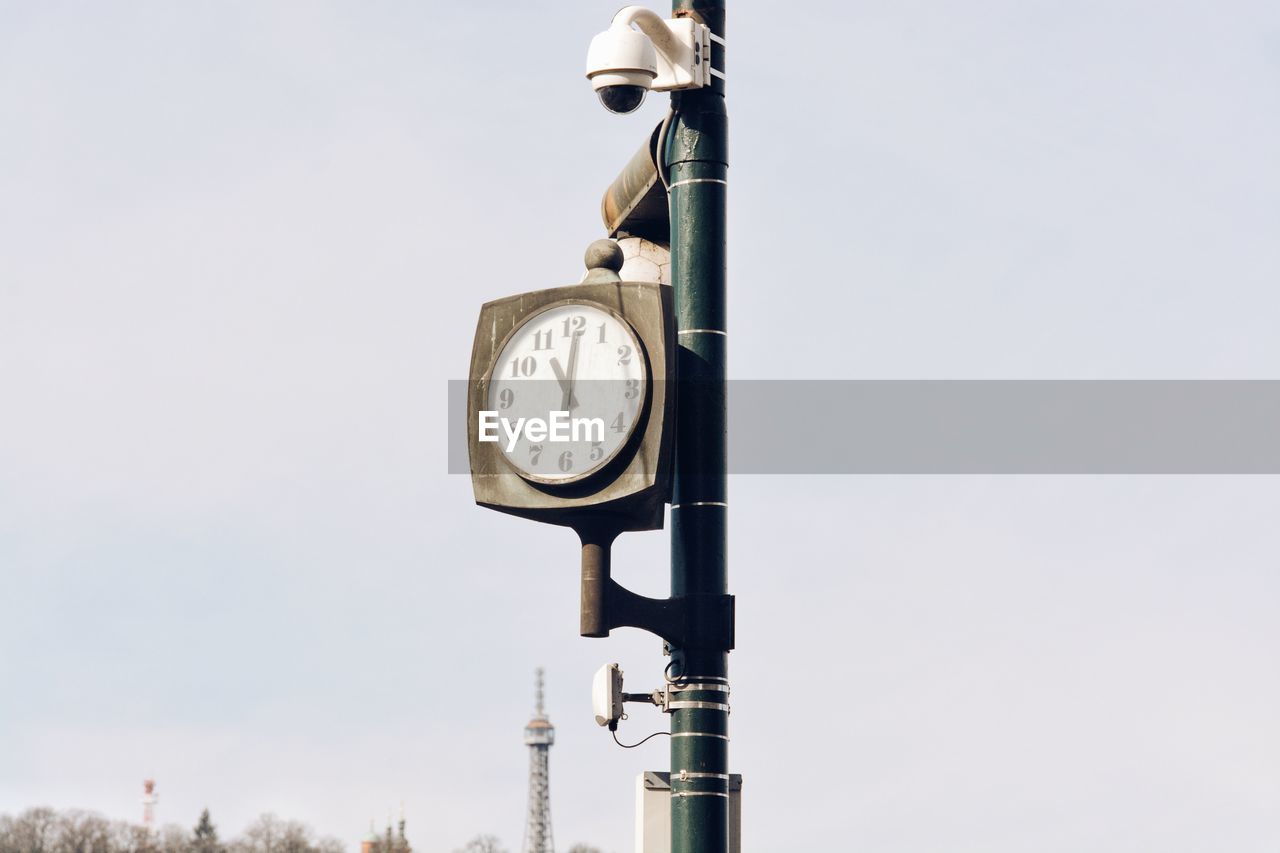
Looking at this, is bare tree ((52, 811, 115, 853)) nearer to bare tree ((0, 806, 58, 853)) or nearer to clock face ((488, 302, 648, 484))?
bare tree ((0, 806, 58, 853))

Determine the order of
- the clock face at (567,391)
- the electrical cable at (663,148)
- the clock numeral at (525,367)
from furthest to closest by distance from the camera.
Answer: the electrical cable at (663,148)
the clock numeral at (525,367)
the clock face at (567,391)

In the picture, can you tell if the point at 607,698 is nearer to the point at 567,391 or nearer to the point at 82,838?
the point at 567,391

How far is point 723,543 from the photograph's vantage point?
531 inches

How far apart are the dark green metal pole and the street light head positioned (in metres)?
0.44

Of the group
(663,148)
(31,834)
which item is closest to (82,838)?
(31,834)

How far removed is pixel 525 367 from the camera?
13594 millimetres

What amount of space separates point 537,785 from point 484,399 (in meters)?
179

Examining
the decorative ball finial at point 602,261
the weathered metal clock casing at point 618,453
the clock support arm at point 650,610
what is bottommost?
the clock support arm at point 650,610

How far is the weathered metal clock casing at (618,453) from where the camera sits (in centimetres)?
1311

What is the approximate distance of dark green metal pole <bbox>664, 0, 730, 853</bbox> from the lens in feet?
43.1

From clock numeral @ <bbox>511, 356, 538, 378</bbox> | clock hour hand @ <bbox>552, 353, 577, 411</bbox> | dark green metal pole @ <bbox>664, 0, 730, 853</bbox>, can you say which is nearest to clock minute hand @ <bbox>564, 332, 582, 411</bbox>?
clock hour hand @ <bbox>552, 353, 577, 411</bbox>

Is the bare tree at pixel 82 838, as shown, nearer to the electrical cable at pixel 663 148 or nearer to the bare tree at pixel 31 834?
the bare tree at pixel 31 834

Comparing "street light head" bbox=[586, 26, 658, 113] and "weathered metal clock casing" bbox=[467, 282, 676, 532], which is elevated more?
"street light head" bbox=[586, 26, 658, 113]
